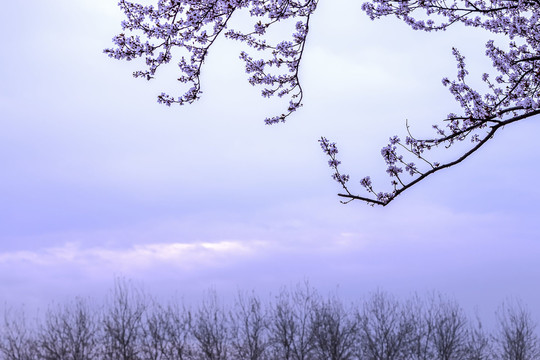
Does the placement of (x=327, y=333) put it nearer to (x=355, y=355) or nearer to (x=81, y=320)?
(x=355, y=355)

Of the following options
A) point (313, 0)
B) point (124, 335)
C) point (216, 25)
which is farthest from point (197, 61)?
point (124, 335)

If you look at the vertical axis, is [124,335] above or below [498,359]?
above

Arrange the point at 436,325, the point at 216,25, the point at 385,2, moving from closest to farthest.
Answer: the point at 216,25
the point at 385,2
the point at 436,325

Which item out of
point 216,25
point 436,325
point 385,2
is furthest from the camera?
point 436,325

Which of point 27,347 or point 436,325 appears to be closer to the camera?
point 27,347

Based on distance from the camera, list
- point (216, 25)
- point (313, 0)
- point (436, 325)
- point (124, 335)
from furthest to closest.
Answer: point (436, 325) < point (124, 335) < point (313, 0) < point (216, 25)

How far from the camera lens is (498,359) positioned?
127ft

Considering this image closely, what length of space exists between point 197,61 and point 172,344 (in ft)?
103

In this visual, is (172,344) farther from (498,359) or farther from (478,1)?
(478,1)

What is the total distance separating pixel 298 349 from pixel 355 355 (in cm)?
338

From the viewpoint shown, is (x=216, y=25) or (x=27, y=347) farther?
(x=27, y=347)

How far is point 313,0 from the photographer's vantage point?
8.64 meters

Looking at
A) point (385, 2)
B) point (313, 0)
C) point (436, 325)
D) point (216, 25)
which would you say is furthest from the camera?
point (436, 325)

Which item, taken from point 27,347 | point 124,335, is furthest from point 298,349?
point 27,347
